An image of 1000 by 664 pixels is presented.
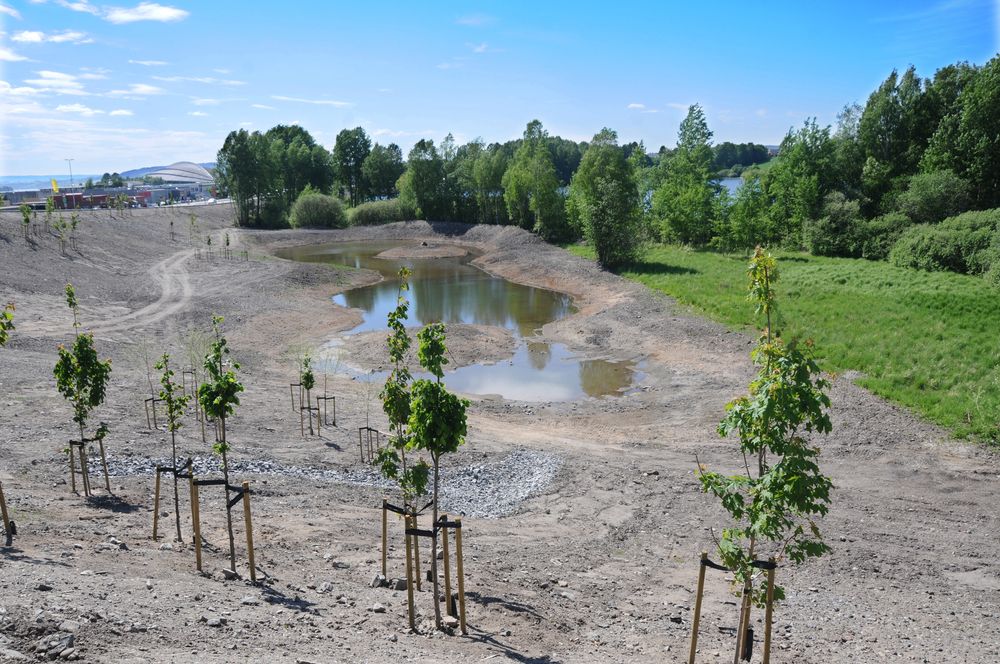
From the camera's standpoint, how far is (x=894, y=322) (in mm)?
31453

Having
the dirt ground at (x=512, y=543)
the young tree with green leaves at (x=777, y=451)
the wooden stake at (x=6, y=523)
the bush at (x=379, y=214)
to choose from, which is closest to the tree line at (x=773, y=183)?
the bush at (x=379, y=214)

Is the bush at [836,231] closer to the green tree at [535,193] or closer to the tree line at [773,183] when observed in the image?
the tree line at [773,183]

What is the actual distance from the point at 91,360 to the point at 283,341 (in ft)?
78.1

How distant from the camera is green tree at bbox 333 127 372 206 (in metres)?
118

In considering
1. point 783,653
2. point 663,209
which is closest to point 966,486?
point 783,653

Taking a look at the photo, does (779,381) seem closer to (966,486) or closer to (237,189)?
(966,486)

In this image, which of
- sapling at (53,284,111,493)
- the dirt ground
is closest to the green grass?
the dirt ground

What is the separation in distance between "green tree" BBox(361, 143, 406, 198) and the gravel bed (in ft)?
332

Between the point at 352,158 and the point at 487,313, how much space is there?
80845 millimetres

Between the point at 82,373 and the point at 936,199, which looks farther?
the point at 936,199

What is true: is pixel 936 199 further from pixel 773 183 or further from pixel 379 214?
pixel 379 214

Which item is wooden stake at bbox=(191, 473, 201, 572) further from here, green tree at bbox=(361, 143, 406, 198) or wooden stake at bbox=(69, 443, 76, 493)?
green tree at bbox=(361, 143, 406, 198)

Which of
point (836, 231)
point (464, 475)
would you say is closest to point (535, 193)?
point (836, 231)

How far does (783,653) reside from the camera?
9.84 m
